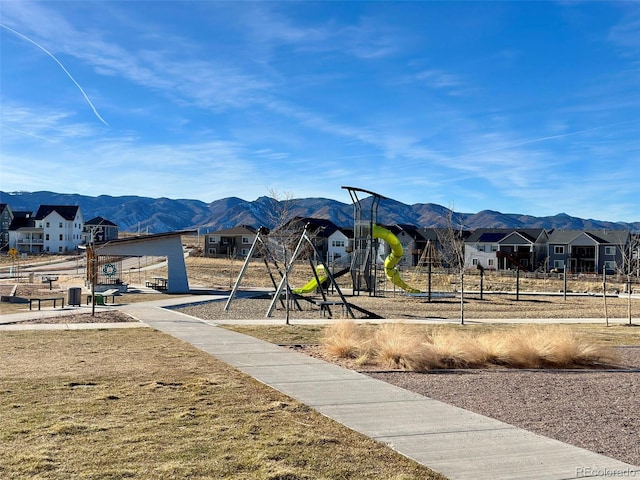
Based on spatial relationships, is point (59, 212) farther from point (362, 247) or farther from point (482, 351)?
point (482, 351)

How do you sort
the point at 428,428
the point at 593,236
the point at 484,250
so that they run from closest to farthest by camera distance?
the point at 428,428
the point at 593,236
the point at 484,250

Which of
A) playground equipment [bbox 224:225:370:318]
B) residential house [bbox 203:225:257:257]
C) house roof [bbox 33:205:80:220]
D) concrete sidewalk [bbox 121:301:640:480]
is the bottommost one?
concrete sidewalk [bbox 121:301:640:480]

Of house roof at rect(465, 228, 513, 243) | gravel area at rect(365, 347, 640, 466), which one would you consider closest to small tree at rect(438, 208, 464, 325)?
house roof at rect(465, 228, 513, 243)

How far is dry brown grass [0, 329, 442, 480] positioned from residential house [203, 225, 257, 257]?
81718 millimetres

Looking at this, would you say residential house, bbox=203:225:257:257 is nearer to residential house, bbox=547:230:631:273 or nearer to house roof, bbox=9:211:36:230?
house roof, bbox=9:211:36:230

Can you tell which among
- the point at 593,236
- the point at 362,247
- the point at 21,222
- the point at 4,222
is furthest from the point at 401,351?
the point at 4,222

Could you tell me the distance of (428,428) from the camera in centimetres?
794

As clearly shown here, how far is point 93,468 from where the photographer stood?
6199mm

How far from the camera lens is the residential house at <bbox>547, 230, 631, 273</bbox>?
7844cm

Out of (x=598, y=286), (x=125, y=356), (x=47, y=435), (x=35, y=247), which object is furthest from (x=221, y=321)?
(x=35, y=247)

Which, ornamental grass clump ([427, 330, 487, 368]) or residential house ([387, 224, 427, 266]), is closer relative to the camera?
ornamental grass clump ([427, 330, 487, 368])

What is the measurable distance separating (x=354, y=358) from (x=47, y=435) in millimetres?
7189

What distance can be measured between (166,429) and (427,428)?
10.4 ft

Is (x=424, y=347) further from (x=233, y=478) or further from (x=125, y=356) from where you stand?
(x=233, y=478)
